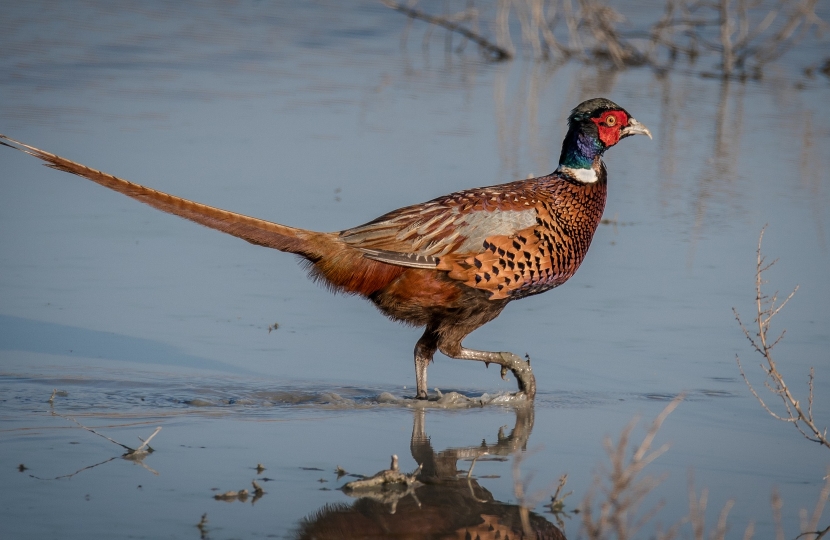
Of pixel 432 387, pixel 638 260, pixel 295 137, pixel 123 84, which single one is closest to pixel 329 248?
pixel 432 387

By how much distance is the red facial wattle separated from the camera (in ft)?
21.0

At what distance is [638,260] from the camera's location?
8.12 metres

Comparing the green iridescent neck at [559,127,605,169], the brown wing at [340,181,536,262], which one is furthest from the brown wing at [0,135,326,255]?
the green iridescent neck at [559,127,605,169]

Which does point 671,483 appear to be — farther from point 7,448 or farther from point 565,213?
point 7,448

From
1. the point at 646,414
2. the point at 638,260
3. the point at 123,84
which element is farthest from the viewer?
the point at 123,84

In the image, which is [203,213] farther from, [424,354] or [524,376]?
[524,376]

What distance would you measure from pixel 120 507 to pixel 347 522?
2.53ft

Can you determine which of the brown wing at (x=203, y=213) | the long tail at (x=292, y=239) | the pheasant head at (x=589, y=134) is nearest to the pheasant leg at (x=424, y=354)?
the long tail at (x=292, y=239)

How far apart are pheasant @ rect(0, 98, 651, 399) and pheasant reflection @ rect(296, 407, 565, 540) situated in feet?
4.28

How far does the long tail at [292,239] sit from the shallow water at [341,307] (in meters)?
0.50

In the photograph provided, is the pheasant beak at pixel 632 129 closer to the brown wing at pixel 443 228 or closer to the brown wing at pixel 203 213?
the brown wing at pixel 443 228

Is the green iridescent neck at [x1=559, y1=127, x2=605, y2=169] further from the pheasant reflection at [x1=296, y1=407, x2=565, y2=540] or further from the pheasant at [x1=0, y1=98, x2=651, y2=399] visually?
the pheasant reflection at [x1=296, y1=407, x2=565, y2=540]

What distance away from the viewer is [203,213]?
561cm

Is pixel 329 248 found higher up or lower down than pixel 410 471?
higher up
